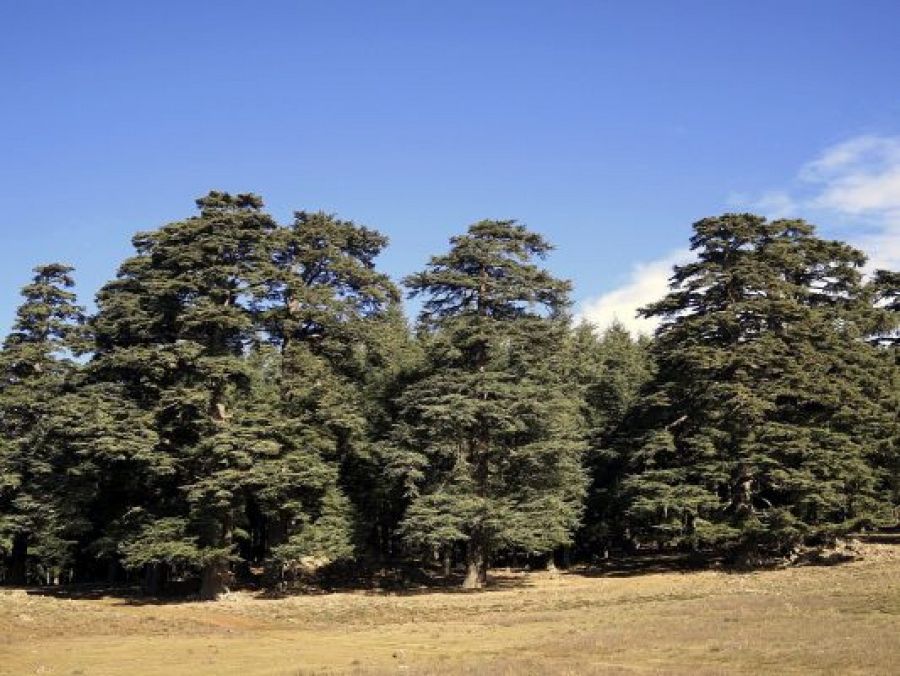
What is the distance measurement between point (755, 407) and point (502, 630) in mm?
21085

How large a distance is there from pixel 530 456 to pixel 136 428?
18268 millimetres

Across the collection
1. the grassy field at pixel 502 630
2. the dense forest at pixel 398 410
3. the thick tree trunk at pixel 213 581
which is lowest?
the grassy field at pixel 502 630

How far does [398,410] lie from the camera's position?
4519cm

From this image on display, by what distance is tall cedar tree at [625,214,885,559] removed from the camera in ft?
133

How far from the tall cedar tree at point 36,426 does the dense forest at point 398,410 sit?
0.18 metres

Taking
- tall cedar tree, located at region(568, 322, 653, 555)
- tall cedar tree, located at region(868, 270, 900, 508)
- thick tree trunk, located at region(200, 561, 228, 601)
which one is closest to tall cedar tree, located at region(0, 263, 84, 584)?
thick tree trunk, located at region(200, 561, 228, 601)

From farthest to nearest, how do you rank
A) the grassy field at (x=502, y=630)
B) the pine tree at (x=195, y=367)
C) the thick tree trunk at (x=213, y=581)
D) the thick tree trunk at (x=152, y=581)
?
the thick tree trunk at (x=152, y=581) → the thick tree trunk at (x=213, y=581) → the pine tree at (x=195, y=367) → the grassy field at (x=502, y=630)

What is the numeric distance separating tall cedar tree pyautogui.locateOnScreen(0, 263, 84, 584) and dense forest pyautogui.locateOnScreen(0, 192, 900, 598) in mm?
177

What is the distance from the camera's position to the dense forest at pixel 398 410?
38.4 m

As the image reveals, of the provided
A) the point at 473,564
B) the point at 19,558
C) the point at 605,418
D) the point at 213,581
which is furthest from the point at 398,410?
the point at 19,558

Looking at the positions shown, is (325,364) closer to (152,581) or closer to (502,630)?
(152,581)

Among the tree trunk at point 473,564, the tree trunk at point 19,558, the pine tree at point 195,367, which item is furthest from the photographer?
the tree trunk at point 19,558

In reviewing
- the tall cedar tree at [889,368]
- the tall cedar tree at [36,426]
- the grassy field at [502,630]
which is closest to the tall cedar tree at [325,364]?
the grassy field at [502,630]

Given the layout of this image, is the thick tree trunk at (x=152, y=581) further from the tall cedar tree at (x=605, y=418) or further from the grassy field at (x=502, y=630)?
the tall cedar tree at (x=605, y=418)
